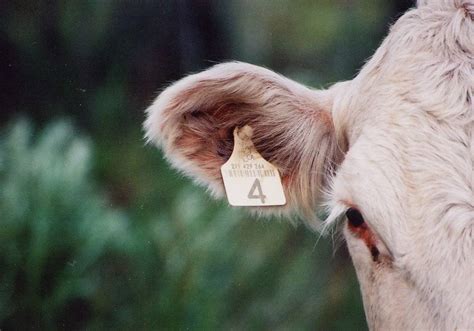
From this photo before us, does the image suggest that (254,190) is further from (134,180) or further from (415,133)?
(134,180)

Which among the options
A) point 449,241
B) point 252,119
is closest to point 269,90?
point 252,119

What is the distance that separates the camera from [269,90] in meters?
2.55

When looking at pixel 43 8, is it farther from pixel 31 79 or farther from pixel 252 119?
pixel 252 119

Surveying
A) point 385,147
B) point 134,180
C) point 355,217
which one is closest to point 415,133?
point 385,147

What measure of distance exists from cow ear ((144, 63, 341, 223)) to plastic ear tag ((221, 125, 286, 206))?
0.03 metres

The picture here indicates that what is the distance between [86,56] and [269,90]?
95 centimetres

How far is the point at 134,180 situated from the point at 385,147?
4.60ft

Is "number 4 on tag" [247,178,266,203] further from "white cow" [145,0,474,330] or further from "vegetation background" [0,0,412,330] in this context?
"vegetation background" [0,0,412,330]

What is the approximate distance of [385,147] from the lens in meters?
2.12

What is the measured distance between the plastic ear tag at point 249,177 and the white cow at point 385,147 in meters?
0.03

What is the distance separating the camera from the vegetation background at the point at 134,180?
3.17m

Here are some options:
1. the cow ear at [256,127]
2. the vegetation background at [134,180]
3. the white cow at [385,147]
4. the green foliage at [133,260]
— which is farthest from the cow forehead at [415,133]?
the green foliage at [133,260]

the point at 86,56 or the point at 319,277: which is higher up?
the point at 86,56

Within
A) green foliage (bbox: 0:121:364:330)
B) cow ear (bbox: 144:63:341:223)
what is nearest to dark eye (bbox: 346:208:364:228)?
cow ear (bbox: 144:63:341:223)
